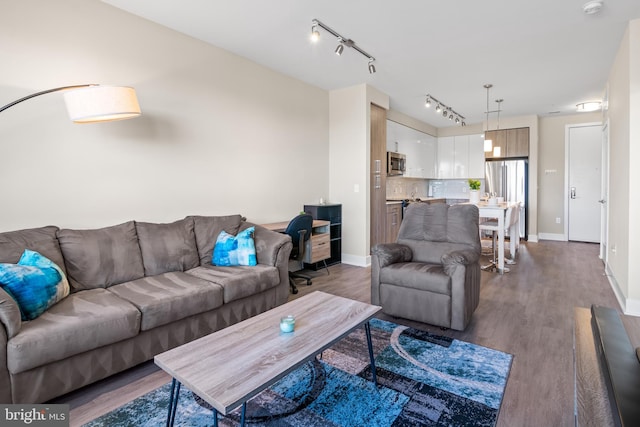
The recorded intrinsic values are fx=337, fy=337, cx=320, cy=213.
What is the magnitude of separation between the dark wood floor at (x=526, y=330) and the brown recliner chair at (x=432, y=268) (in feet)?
0.56

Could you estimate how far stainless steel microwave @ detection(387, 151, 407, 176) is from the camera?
6.09 metres

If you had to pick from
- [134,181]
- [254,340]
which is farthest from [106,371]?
[134,181]

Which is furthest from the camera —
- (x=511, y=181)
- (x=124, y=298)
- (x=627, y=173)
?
(x=511, y=181)

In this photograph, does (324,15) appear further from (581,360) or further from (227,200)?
(581,360)

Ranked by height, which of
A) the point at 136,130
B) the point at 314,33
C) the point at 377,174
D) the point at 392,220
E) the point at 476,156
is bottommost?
the point at 392,220

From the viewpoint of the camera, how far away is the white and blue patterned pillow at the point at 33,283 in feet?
6.17

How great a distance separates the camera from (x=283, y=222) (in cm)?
462

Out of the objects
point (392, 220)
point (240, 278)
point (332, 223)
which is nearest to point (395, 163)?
point (392, 220)

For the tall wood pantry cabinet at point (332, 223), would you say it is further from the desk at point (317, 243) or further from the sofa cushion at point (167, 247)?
the sofa cushion at point (167, 247)

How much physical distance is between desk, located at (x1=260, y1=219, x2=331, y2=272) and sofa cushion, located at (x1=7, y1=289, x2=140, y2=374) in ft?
7.83

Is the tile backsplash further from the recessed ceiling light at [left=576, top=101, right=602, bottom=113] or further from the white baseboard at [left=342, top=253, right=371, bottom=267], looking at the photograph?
the white baseboard at [left=342, top=253, right=371, bottom=267]

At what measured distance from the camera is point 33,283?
196 centimetres

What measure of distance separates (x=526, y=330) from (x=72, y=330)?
3.25 meters

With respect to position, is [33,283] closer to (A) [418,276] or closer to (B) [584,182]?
(A) [418,276]
